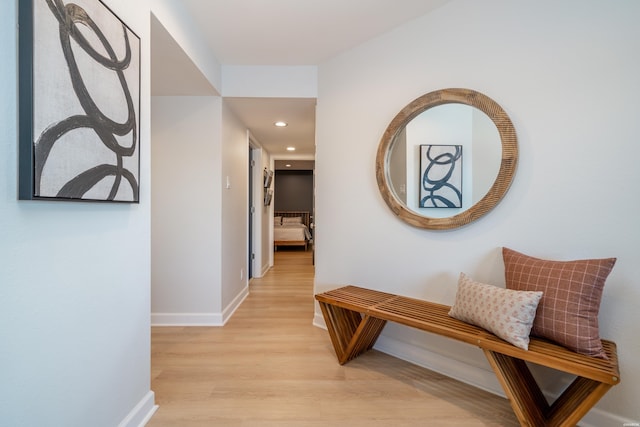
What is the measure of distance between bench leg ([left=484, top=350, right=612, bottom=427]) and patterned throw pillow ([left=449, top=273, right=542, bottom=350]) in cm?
13

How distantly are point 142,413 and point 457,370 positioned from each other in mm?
1793

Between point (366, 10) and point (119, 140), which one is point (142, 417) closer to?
point (119, 140)

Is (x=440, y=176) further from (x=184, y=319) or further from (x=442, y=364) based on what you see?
(x=184, y=319)

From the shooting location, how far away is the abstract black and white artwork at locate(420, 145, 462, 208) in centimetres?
178

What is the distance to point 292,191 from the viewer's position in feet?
28.5

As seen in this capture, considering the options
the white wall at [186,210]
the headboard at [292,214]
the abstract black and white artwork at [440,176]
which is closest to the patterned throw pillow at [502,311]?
the abstract black and white artwork at [440,176]

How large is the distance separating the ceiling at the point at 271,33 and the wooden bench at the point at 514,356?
6.28 ft

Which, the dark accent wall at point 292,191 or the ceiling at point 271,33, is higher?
the ceiling at point 271,33

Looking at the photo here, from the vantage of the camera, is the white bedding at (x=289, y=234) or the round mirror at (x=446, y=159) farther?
the white bedding at (x=289, y=234)

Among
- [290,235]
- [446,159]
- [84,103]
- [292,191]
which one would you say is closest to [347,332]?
[446,159]

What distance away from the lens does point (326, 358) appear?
199cm

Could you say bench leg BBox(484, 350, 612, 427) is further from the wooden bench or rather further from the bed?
the bed

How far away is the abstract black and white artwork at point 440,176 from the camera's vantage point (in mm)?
1776

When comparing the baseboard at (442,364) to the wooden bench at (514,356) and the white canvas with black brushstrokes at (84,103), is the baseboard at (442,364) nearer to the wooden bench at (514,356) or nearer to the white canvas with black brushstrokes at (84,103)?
the wooden bench at (514,356)
